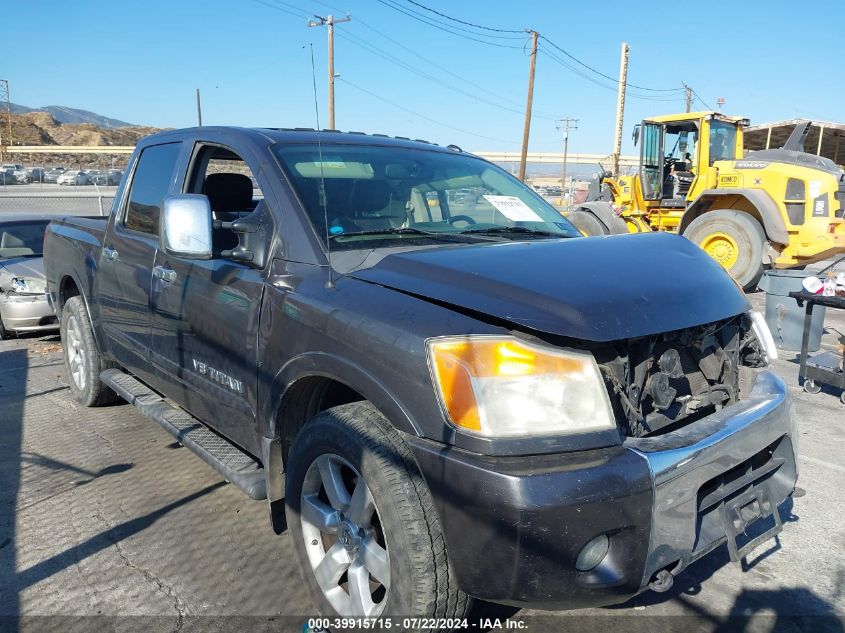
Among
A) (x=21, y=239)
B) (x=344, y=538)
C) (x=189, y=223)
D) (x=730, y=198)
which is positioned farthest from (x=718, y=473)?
(x=730, y=198)

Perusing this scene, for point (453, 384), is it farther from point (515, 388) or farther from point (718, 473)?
point (718, 473)

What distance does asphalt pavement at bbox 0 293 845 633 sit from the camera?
2672mm

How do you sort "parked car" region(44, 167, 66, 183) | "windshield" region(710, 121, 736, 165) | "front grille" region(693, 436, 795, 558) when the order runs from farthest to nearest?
"parked car" region(44, 167, 66, 183)
"windshield" region(710, 121, 736, 165)
"front grille" region(693, 436, 795, 558)

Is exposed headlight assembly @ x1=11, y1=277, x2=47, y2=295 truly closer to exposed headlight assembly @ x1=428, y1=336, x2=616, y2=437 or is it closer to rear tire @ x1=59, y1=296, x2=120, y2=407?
rear tire @ x1=59, y1=296, x2=120, y2=407

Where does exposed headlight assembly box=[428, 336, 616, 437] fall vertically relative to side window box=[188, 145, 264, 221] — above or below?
below

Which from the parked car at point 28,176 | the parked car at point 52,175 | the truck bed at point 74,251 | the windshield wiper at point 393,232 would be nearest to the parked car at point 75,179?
the parked car at point 52,175

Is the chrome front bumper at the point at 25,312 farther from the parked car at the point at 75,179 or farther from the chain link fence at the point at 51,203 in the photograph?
the parked car at the point at 75,179

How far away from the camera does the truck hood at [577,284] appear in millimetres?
2074

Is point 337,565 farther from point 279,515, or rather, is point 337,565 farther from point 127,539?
point 127,539

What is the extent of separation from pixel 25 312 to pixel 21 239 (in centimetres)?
154

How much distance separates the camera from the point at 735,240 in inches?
418

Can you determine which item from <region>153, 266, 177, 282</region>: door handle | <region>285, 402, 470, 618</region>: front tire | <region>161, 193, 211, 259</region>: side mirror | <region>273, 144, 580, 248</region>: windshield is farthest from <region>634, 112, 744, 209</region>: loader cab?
<region>285, 402, 470, 618</region>: front tire

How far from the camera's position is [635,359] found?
90.6 inches

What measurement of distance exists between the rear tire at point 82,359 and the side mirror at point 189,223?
2398 millimetres
